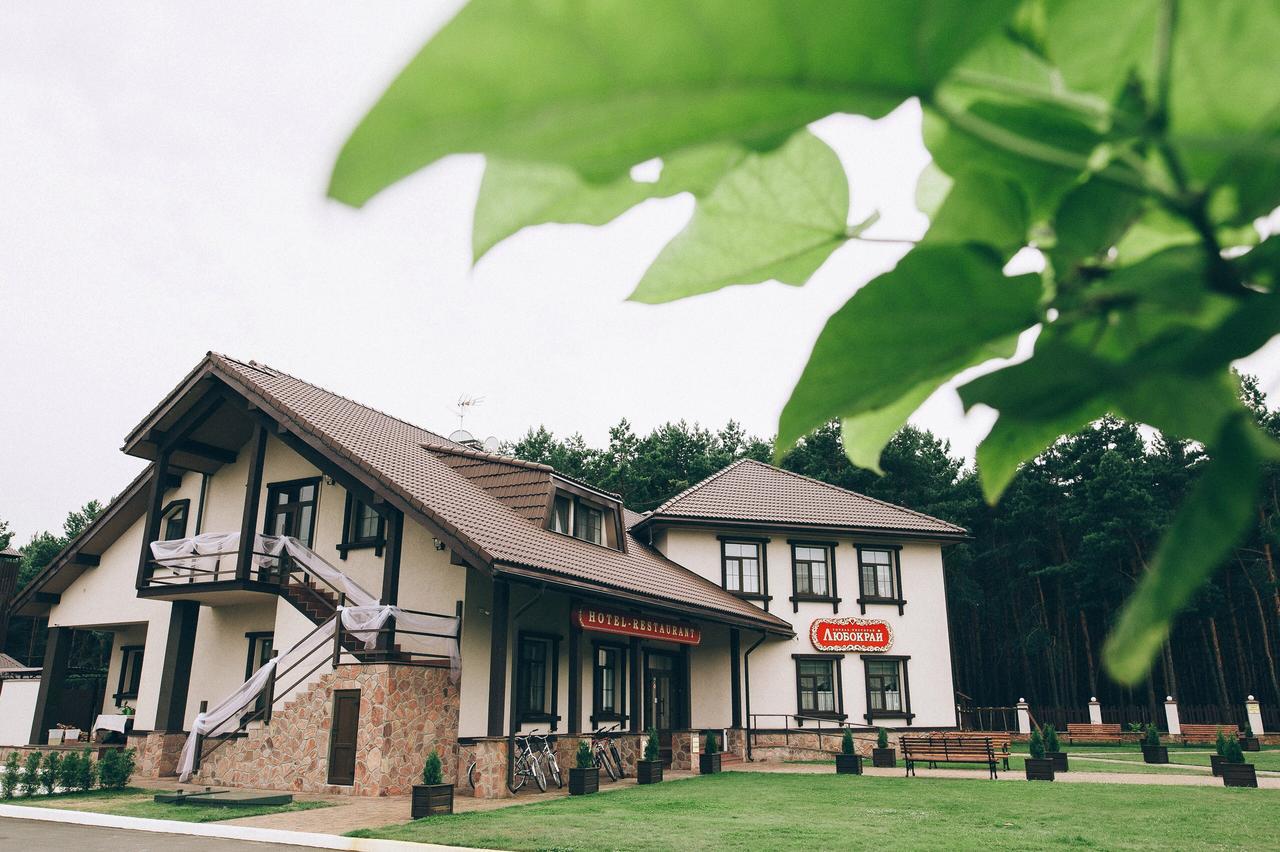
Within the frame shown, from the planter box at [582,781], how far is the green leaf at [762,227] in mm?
13130

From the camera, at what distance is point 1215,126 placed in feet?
1.10

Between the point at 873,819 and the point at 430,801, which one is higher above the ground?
the point at 430,801

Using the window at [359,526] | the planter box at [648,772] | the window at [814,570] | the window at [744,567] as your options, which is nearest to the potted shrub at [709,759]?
the planter box at [648,772]

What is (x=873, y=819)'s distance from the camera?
399 inches

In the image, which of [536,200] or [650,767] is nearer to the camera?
[536,200]

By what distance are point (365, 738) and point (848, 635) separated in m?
12.7

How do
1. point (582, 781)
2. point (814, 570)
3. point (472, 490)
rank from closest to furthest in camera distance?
point (582, 781)
point (472, 490)
point (814, 570)

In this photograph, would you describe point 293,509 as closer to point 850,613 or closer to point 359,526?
point 359,526

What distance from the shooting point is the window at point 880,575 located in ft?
70.8

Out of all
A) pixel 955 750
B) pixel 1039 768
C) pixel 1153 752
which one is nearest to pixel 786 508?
pixel 955 750

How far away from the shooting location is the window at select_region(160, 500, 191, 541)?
17672mm

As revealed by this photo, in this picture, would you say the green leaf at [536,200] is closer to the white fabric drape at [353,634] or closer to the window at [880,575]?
the white fabric drape at [353,634]

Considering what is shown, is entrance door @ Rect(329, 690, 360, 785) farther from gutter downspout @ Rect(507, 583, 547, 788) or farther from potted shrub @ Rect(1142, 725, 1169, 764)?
potted shrub @ Rect(1142, 725, 1169, 764)

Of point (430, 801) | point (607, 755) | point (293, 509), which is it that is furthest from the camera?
point (293, 509)
